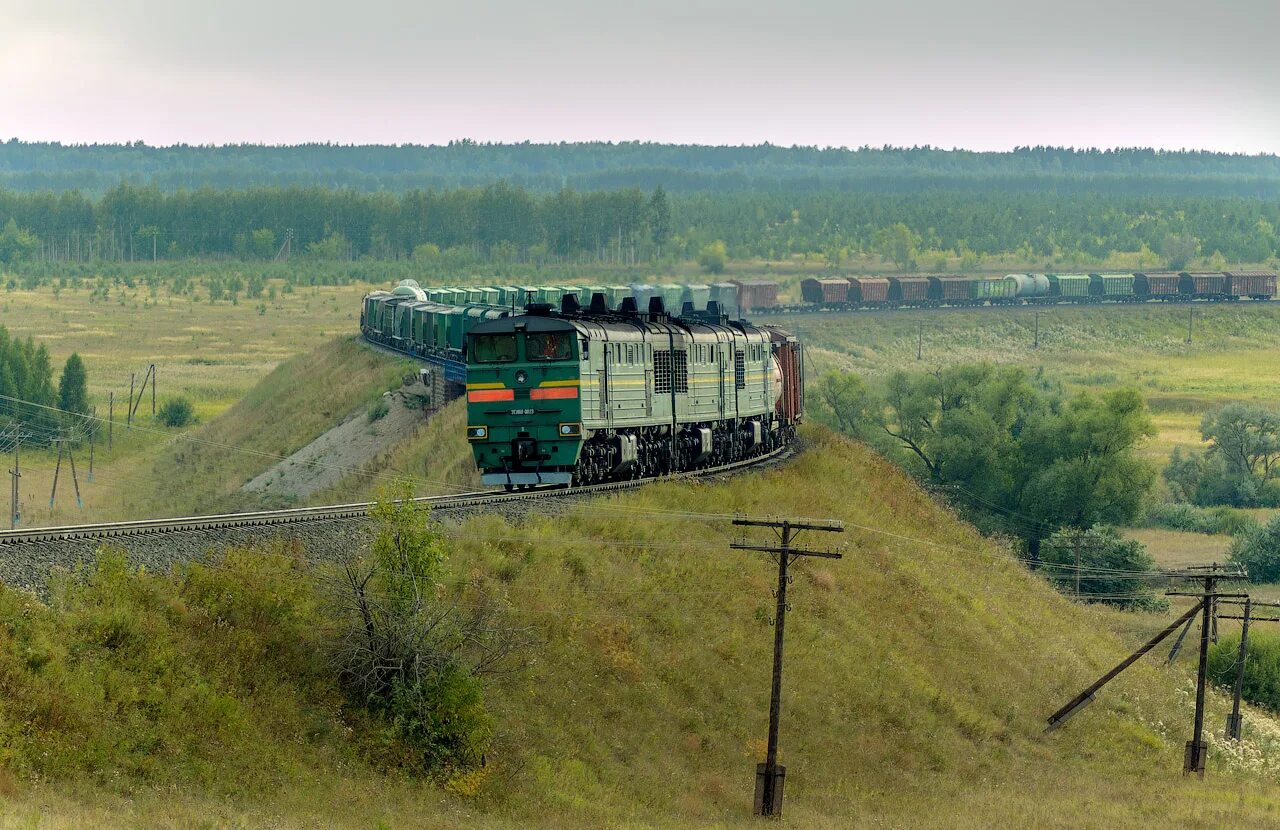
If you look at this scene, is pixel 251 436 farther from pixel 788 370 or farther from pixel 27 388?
pixel 788 370

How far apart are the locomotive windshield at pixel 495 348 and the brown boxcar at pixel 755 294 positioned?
4233 inches

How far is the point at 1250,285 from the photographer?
195000 millimetres

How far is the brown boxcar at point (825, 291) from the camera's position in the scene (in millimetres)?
173625

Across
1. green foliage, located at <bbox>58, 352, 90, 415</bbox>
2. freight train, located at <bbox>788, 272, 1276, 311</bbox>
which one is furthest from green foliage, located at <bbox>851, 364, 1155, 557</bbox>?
freight train, located at <bbox>788, 272, 1276, 311</bbox>

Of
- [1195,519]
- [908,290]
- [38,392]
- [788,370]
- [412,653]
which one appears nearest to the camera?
[412,653]

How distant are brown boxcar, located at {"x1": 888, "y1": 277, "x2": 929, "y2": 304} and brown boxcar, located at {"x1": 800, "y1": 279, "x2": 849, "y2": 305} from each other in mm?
5493

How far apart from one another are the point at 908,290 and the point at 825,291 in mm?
11442

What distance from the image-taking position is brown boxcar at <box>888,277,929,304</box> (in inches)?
7028

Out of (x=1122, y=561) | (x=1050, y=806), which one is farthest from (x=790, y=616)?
(x=1122, y=561)

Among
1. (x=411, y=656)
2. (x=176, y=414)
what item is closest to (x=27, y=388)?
(x=176, y=414)

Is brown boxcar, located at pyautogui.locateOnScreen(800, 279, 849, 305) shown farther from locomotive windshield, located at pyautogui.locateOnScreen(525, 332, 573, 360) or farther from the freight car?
locomotive windshield, located at pyautogui.locateOnScreen(525, 332, 573, 360)

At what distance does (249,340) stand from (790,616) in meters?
124

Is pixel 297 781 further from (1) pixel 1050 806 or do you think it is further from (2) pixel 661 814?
(1) pixel 1050 806

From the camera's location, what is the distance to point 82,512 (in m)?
74.5
